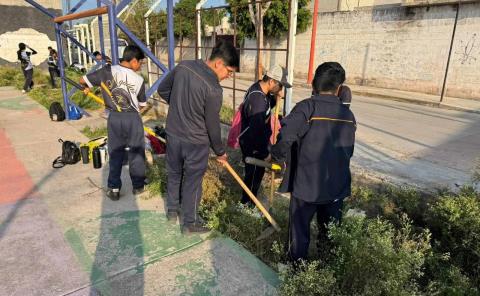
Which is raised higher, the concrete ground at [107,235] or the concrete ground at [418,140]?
the concrete ground at [418,140]

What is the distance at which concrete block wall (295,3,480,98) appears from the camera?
11844 millimetres

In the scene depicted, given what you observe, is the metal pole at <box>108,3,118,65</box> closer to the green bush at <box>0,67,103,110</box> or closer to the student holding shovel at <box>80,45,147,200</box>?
the student holding shovel at <box>80,45,147,200</box>

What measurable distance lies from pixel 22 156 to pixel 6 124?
8.57ft

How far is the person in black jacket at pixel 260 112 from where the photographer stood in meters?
3.30

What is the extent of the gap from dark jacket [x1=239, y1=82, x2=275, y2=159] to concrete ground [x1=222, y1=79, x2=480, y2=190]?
1631 mm

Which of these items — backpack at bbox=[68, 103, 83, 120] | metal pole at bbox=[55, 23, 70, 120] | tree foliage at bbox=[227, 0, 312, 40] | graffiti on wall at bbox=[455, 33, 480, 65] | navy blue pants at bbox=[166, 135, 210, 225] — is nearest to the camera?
navy blue pants at bbox=[166, 135, 210, 225]

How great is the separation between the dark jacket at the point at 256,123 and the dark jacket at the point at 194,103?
56 cm

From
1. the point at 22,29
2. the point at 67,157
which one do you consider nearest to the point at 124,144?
the point at 67,157

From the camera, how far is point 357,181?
432 centimetres

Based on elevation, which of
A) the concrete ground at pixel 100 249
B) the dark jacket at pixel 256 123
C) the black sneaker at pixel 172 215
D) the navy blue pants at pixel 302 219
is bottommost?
the concrete ground at pixel 100 249

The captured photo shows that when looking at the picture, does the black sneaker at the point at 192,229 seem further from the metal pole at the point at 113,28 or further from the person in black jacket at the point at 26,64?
the person in black jacket at the point at 26,64

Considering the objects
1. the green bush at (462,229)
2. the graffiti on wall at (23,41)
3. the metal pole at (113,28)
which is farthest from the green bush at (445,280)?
the graffiti on wall at (23,41)

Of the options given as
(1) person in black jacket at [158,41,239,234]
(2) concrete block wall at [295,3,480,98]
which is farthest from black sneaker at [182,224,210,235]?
(2) concrete block wall at [295,3,480,98]

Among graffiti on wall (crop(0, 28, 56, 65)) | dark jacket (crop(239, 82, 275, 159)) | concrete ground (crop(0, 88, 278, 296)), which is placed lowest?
concrete ground (crop(0, 88, 278, 296))
